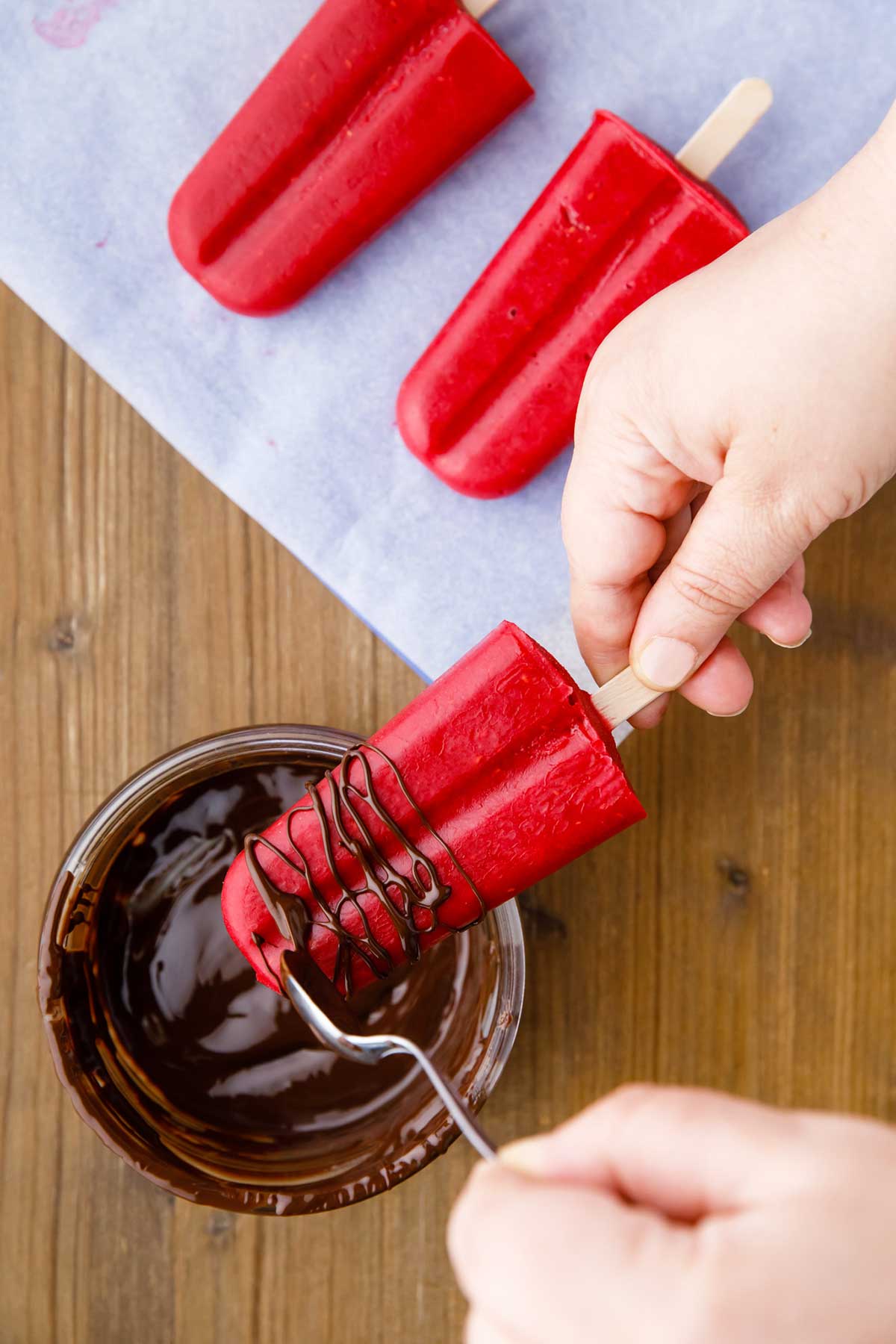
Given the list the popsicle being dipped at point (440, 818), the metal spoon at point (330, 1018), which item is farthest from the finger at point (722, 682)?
the metal spoon at point (330, 1018)

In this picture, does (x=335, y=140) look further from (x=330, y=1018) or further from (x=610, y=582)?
(x=330, y=1018)

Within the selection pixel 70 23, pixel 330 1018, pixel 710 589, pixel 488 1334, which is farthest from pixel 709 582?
pixel 70 23

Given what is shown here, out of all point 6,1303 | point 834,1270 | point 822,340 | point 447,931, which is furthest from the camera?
point 6,1303

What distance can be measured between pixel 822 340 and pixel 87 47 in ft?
3.07

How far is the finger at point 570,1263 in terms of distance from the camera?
0.51 m

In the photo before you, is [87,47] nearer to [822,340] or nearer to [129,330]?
[129,330]

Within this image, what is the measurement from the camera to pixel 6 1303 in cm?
113

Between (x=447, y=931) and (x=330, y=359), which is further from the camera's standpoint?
(x=330, y=359)

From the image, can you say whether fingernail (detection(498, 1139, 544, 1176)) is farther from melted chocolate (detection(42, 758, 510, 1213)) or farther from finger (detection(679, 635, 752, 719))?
Answer: finger (detection(679, 635, 752, 719))

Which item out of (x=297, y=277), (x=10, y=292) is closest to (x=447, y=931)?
(x=297, y=277)

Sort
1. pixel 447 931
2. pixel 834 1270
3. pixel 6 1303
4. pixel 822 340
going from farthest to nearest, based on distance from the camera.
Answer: pixel 6 1303 → pixel 447 931 → pixel 822 340 → pixel 834 1270

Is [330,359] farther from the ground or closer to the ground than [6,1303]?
farther from the ground

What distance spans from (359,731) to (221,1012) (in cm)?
34

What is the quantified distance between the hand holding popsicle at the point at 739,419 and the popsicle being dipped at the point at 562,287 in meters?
0.12
